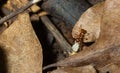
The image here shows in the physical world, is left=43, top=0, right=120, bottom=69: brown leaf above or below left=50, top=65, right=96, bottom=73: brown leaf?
above

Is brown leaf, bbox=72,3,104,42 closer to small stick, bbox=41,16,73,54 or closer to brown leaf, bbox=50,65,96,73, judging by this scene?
small stick, bbox=41,16,73,54

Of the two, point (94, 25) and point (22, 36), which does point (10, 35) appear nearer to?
point (22, 36)

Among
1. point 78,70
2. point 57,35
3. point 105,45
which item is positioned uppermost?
point 57,35

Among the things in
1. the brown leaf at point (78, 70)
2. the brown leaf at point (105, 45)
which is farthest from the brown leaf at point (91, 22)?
the brown leaf at point (78, 70)

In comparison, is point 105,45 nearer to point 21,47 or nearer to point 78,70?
point 78,70

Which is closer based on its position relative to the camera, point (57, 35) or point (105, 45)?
point (105, 45)

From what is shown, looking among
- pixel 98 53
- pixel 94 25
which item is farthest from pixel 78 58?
pixel 94 25

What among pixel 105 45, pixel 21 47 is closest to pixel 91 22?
pixel 105 45

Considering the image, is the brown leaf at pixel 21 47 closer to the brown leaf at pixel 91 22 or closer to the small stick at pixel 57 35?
the small stick at pixel 57 35

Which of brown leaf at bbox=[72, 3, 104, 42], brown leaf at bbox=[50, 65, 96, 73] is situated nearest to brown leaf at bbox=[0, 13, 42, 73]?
brown leaf at bbox=[50, 65, 96, 73]
